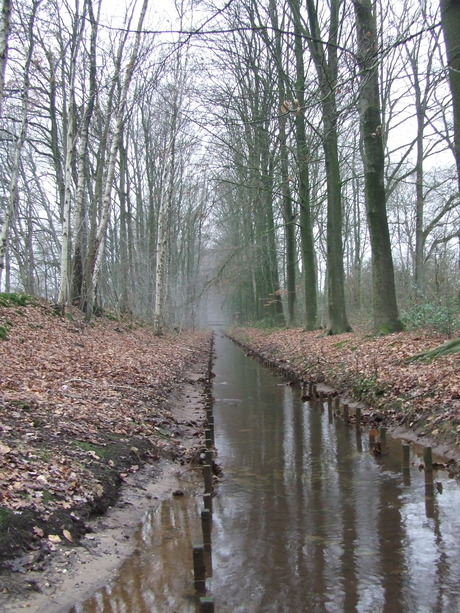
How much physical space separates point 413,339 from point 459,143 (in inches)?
182

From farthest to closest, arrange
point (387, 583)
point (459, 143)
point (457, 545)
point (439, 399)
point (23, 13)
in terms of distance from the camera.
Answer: point (23, 13), point (459, 143), point (439, 399), point (457, 545), point (387, 583)

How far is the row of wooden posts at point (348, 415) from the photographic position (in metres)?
5.82

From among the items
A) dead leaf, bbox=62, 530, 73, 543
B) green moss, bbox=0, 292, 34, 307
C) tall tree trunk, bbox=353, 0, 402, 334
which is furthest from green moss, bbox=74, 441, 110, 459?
green moss, bbox=0, 292, 34, 307

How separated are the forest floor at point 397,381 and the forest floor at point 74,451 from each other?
3.13 m

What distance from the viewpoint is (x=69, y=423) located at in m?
6.79

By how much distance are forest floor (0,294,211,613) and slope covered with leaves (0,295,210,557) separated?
14 mm

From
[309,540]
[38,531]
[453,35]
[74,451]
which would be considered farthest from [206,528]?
[453,35]

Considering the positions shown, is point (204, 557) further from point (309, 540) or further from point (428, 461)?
point (428, 461)

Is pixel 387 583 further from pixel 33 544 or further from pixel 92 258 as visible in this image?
pixel 92 258

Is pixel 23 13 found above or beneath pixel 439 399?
above

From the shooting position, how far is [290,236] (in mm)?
26188

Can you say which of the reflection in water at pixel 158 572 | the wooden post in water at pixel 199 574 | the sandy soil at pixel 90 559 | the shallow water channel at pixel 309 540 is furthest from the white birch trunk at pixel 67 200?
the wooden post in water at pixel 199 574

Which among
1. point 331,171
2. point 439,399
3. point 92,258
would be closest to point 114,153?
point 92,258

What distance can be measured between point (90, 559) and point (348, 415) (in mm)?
6138
